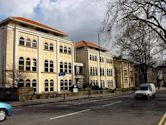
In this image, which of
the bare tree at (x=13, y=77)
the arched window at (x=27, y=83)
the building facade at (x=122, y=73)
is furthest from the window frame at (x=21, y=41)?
the building facade at (x=122, y=73)

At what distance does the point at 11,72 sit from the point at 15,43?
191 inches

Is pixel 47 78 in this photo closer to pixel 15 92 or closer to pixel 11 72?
pixel 11 72

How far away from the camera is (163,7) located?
2355cm

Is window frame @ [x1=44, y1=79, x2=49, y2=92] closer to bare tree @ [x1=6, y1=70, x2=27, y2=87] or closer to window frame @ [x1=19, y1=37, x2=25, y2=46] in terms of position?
bare tree @ [x1=6, y1=70, x2=27, y2=87]

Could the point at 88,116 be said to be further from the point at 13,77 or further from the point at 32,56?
the point at 32,56

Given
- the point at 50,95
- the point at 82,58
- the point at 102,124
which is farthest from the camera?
the point at 82,58

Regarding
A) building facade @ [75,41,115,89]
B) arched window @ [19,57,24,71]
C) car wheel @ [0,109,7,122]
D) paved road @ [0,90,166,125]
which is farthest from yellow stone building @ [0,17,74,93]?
car wheel @ [0,109,7,122]

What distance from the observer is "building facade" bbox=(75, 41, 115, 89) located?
6162 cm

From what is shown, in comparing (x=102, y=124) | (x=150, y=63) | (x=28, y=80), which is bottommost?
(x=102, y=124)

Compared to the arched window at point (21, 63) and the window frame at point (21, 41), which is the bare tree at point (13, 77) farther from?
the window frame at point (21, 41)

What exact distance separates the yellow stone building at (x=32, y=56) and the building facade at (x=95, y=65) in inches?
419

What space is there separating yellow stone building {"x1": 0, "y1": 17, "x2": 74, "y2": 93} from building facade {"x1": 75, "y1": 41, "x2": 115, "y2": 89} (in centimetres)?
1065

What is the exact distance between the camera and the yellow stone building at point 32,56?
124ft

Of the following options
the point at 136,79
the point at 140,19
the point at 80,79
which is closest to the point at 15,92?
the point at 140,19
